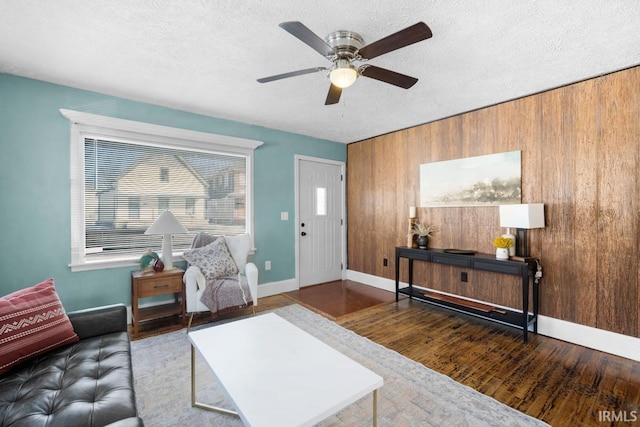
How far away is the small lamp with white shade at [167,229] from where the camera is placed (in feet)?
9.59

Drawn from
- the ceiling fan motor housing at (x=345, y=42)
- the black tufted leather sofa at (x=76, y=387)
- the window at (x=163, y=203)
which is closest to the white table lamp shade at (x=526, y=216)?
the ceiling fan motor housing at (x=345, y=42)

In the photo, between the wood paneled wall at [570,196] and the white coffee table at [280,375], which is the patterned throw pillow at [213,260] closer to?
the white coffee table at [280,375]

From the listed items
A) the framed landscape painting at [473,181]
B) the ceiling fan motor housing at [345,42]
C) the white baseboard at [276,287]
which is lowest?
the white baseboard at [276,287]

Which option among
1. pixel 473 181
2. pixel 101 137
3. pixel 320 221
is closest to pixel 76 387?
pixel 101 137

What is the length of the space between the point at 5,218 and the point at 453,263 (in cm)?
447

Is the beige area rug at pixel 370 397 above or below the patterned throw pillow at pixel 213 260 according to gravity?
below

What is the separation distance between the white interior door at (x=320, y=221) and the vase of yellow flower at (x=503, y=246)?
8.49ft

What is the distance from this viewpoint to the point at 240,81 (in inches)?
105

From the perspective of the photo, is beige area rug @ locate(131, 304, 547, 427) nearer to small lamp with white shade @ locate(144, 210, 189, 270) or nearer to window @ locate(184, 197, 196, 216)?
small lamp with white shade @ locate(144, 210, 189, 270)

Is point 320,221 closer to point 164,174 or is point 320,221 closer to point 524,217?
point 164,174

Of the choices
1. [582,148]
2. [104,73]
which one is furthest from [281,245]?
[582,148]

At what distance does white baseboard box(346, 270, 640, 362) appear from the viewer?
2.39 m

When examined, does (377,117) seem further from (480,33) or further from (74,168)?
(74,168)

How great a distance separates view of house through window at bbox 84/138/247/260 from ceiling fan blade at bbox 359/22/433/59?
8.64 feet
